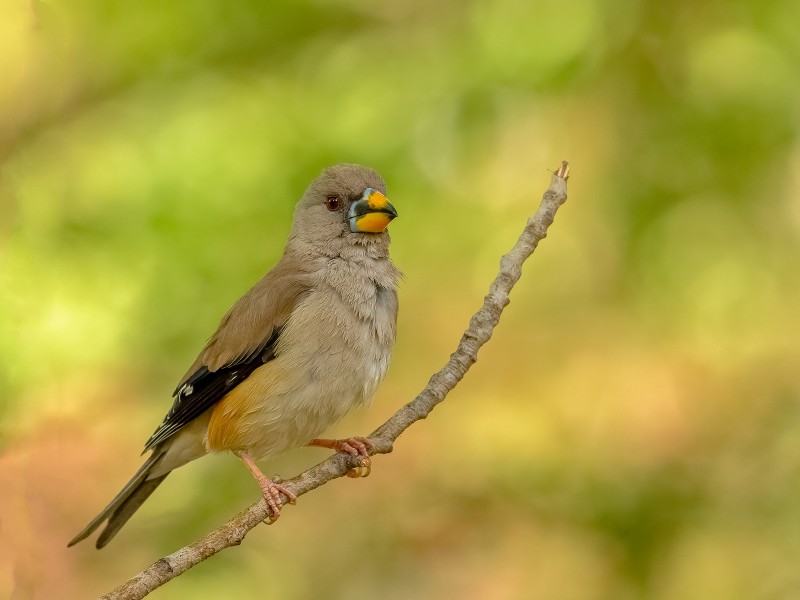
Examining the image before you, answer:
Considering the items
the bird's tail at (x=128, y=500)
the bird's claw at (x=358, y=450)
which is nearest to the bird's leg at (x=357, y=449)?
the bird's claw at (x=358, y=450)

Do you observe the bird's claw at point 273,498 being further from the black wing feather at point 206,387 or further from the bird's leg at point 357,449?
the black wing feather at point 206,387

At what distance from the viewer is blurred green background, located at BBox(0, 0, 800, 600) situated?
594cm

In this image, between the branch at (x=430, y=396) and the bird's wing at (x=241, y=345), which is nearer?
the branch at (x=430, y=396)

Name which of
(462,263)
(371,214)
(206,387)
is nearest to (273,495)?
(206,387)

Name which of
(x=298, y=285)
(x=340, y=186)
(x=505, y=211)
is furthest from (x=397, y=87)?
(x=298, y=285)

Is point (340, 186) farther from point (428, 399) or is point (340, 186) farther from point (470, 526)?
point (470, 526)

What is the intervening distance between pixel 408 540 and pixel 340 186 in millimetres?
2402

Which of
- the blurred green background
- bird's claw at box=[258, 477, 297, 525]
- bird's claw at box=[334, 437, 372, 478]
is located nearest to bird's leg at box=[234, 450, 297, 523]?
bird's claw at box=[258, 477, 297, 525]

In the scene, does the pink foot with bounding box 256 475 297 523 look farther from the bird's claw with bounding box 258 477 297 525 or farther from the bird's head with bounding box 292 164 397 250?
the bird's head with bounding box 292 164 397 250

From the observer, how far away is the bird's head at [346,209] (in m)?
4.61

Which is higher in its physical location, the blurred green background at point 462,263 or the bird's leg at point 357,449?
the blurred green background at point 462,263

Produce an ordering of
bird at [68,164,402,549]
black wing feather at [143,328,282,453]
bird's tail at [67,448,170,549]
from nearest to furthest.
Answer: bird at [68,164,402,549]
black wing feather at [143,328,282,453]
bird's tail at [67,448,170,549]

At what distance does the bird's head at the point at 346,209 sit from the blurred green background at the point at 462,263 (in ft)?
4.18

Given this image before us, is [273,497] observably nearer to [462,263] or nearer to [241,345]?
[241,345]
